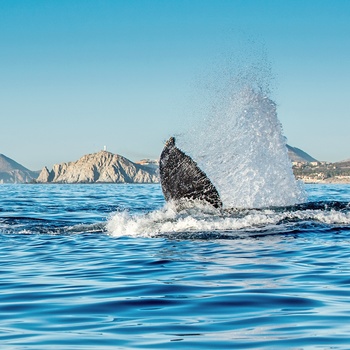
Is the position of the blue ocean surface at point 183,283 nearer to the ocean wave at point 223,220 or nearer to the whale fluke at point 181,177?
the ocean wave at point 223,220

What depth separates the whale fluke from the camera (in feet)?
54.3

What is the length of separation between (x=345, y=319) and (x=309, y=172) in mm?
166452

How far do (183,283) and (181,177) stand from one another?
7.99m

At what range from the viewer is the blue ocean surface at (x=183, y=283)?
20.5 ft

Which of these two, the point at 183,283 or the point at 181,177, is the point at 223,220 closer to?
the point at 181,177

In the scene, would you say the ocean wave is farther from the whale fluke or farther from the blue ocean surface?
the whale fluke

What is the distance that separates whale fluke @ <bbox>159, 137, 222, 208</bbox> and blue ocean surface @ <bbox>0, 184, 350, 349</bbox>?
0.64m

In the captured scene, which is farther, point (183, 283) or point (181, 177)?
point (181, 177)

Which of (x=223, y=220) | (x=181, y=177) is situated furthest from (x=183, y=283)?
(x=181, y=177)

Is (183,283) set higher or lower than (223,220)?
lower

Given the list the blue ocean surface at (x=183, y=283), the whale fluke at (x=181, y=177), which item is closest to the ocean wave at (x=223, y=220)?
the blue ocean surface at (x=183, y=283)

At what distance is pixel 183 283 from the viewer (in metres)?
8.88

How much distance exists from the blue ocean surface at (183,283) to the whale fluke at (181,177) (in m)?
0.64

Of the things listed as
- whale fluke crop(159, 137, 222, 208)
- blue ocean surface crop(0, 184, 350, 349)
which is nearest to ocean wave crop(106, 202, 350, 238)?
blue ocean surface crop(0, 184, 350, 349)
